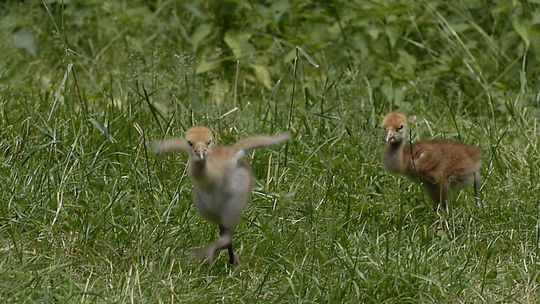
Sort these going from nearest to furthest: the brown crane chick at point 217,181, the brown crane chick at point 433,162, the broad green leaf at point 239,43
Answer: the brown crane chick at point 217,181, the brown crane chick at point 433,162, the broad green leaf at point 239,43

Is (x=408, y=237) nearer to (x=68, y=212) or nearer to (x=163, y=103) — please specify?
(x=68, y=212)

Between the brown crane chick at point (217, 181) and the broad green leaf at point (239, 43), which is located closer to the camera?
the brown crane chick at point (217, 181)

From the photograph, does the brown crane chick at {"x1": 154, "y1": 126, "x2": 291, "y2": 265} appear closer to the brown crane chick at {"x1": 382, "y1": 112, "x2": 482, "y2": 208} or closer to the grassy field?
the grassy field

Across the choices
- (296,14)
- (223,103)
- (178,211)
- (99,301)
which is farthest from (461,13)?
(99,301)

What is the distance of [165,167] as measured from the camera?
261 inches

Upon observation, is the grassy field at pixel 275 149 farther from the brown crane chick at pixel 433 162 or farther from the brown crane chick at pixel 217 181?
the brown crane chick at pixel 217 181

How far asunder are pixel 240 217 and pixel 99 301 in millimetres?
772

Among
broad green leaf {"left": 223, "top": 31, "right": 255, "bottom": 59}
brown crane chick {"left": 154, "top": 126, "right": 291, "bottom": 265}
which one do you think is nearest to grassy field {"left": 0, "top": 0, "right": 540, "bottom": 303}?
broad green leaf {"left": 223, "top": 31, "right": 255, "bottom": 59}

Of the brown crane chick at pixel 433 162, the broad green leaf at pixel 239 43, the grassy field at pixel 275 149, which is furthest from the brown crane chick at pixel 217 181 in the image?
the broad green leaf at pixel 239 43

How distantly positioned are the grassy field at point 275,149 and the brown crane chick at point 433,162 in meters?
0.11

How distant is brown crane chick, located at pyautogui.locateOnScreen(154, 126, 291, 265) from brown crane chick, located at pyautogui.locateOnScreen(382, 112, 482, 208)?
1.04 metres

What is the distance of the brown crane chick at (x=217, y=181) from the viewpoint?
216 inches

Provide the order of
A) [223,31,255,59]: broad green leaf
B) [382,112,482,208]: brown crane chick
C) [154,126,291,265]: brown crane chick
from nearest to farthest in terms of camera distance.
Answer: [154,126,291,265]: brown crane chick, [382,112,482,208]: brown crane chick, [223,31,255,59]: broad green leaf

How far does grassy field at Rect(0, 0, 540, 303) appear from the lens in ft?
18.3
